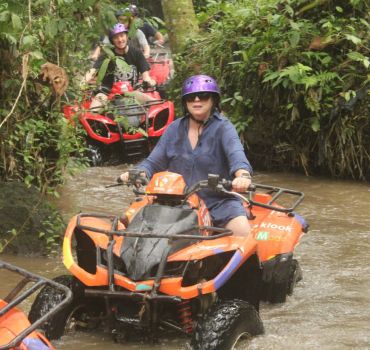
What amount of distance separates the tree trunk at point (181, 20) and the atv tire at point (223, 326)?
338 inches

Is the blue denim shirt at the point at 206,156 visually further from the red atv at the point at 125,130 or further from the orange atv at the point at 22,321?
the red atv at the point at 125,130

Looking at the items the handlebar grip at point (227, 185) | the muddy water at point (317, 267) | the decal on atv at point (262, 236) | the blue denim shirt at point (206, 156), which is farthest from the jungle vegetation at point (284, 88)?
the handlebar grip at point (227, 185)

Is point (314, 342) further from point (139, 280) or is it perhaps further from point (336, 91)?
point (336, 91)

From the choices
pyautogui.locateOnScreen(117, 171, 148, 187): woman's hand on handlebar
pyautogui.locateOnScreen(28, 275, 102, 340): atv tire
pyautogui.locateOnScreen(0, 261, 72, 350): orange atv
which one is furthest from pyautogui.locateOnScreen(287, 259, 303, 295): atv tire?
pyautogui.locateOnScreen(0, 261, 72, 350): orange atv

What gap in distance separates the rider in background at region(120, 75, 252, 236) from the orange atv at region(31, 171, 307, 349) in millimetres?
178

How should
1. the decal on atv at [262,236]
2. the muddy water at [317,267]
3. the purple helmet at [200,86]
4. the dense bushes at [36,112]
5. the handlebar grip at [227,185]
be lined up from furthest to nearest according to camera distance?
the dense bushes at [36,112]
the decal on atv at [262,236]
the purple helmet at [200,86]
the muddy water at [317,267]
the handlebar grip at [227,185]

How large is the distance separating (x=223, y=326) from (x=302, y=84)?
595 cm

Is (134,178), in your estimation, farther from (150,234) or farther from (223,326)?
(223,326)

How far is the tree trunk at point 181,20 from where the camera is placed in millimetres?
12961

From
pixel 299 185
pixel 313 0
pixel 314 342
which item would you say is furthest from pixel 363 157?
pixel 314 342

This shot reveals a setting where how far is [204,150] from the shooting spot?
5.79 metres

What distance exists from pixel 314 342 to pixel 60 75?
3.14 m

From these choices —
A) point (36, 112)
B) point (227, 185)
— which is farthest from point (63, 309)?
point (36, 112)

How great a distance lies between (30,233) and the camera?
7.11m
